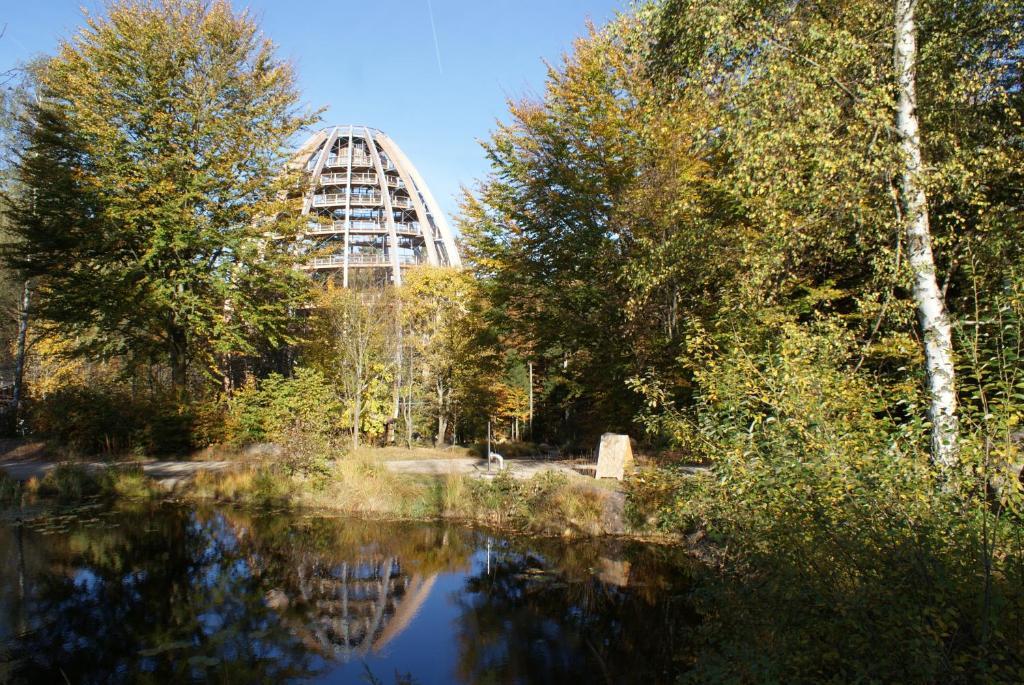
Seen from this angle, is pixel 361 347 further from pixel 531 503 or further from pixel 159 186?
pixel 531 503

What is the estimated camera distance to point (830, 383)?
520 centimetres

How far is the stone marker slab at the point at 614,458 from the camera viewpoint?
1235 cm

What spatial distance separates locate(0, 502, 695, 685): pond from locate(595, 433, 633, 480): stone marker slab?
225 cm

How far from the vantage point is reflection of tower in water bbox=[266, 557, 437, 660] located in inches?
273

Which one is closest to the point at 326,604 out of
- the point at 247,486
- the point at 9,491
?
the point at 247,486

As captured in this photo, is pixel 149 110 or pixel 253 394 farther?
pixel 253 394

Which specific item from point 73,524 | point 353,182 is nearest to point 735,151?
point 73,524

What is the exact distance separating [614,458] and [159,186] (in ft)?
43.4

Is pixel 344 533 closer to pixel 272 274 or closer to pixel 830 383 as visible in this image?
pixel 830 383

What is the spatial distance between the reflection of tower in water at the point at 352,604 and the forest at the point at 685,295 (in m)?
3.32

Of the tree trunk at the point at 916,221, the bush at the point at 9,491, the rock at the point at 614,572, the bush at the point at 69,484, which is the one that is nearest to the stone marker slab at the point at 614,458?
the rock at the point at 614,572

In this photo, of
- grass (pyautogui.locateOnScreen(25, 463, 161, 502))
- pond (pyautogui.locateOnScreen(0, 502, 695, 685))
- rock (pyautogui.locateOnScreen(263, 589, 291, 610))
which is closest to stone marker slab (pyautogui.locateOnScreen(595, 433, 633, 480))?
pond (pyautogui.locateOnScreen(0, 502, 695, 685))

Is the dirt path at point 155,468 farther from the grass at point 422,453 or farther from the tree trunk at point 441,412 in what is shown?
the tree trunk at point 441,412

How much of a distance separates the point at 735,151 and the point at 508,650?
597 centimetres
